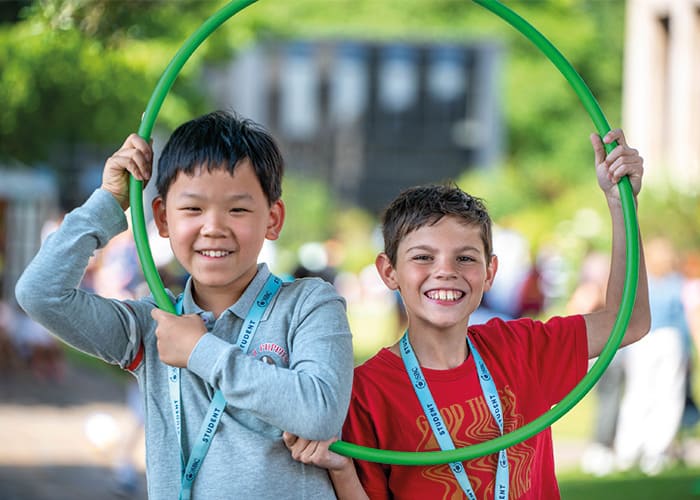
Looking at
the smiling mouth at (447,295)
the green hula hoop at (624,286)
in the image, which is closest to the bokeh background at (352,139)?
the green hula hoop at (624,286)

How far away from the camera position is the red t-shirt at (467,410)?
11.1ft

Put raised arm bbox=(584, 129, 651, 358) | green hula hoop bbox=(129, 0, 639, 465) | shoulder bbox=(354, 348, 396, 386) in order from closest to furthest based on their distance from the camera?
green hula hoop bbox=(129, 0, 639, 465)
shoulder bbox=(354, 348, 396, 386)
raised arm bbox=(584, 129, 651, 358)

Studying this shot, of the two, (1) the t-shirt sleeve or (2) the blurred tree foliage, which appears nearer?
(1) the t-shirt sleeve

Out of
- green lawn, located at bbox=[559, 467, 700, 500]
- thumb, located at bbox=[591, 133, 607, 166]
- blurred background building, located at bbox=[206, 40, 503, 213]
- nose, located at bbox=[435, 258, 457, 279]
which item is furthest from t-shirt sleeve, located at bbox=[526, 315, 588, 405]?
blurred background building, located at bbox=[206, 40, 503, 213]

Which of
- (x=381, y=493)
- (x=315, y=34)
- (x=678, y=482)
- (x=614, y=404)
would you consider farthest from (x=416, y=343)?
(x=315, y=34)

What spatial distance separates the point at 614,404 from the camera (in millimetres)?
10805

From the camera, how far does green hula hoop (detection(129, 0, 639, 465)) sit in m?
3.25

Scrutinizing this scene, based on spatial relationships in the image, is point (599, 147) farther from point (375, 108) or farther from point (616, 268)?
point (375, 108)

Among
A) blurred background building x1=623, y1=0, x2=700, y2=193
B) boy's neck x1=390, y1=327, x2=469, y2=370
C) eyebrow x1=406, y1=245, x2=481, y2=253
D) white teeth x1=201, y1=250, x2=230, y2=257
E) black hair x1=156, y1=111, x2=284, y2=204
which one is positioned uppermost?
blurred background building x1=623, y1=0, x2=700, y2=193

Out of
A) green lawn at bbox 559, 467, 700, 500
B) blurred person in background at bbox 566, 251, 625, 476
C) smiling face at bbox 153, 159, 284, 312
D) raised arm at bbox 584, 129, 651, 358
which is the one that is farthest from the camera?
blurred person in background at bbox 566, 251, 625, 476

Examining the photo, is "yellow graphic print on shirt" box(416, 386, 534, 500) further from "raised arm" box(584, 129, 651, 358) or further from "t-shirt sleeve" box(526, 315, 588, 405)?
"raised arm" box(584, 129, 651, 358)

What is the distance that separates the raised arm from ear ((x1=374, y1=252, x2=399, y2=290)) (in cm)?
→ 67

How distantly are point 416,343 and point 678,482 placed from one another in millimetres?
6508

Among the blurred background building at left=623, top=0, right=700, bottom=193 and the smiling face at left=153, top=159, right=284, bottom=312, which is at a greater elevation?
the blurred background building at left=623, top=0, right=700, bottom=193
